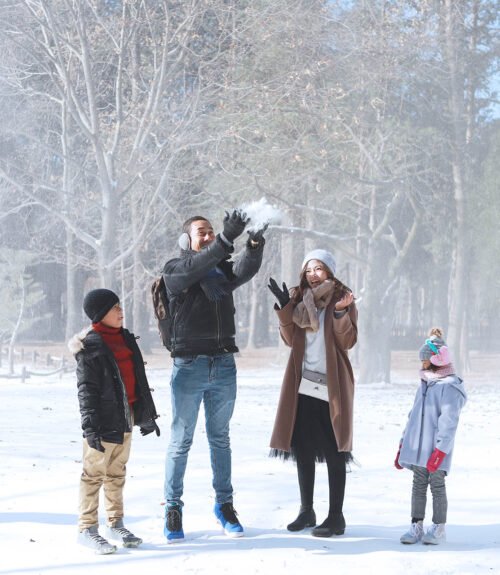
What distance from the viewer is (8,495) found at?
6.98m

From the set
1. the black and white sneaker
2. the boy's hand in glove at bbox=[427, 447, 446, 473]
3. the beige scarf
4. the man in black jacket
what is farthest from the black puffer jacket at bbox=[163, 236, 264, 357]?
the boy's hand in glove at bbox=[427, 447, 446, 473]

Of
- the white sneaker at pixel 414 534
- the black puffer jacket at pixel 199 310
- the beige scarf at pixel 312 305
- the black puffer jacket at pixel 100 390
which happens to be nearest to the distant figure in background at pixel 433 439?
the white sneaker at pixel 414 534

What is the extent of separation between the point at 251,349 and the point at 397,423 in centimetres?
2056

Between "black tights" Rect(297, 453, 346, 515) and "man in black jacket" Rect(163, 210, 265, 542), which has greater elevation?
"man in black jacket" Rect(163, 210, 265, 542)

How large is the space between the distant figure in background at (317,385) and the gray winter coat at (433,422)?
368mm

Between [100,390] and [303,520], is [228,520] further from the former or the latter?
[100,390]

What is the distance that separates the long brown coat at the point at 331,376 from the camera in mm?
5543

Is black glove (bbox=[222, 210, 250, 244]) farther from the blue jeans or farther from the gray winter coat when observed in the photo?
the gray winter coat

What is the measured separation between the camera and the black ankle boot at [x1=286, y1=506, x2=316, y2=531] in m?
5.70

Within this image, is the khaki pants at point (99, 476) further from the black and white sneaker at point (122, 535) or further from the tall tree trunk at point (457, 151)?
the tall tree trunk at point (457, 151)

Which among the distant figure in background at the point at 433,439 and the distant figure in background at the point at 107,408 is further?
the distant figure in background at the point at 433,439

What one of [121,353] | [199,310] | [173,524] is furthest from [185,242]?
[173,524]

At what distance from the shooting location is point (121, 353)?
5383 millimetres

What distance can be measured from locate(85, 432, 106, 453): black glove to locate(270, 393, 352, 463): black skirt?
114cm
